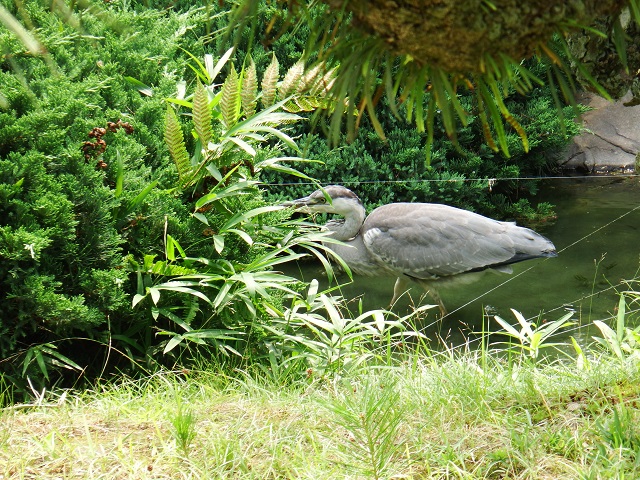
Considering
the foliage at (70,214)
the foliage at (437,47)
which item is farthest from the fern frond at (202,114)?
the foliage at (437,47)

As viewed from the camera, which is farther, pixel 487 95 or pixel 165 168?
pixel 165 168

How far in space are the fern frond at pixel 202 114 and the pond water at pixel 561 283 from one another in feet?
6.93

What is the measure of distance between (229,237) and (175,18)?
2005 mm

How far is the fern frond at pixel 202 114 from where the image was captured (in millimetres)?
3836

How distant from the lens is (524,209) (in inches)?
306

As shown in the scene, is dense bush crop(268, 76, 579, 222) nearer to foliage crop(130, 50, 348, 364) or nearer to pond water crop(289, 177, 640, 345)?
pond water crop(289, 177, 640, 345)

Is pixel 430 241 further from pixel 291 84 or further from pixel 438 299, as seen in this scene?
pixel 291 84

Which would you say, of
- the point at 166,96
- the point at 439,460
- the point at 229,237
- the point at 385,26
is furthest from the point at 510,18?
the point at 166,96

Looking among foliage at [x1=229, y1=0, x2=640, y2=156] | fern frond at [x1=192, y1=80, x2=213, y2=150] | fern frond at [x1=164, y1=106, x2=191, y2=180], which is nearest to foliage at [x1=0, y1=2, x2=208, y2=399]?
fern frond at [x1=164, y1=106, x2=191, y2=180]

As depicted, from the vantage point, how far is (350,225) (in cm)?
639

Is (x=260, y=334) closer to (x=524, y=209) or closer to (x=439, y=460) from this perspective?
(x=439, y=460)

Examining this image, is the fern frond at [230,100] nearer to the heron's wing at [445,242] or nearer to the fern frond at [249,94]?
the fern frond at [249,94]

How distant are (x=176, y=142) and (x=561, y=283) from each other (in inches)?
145

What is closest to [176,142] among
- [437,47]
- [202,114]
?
[202,114]
